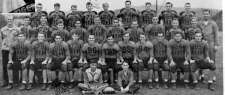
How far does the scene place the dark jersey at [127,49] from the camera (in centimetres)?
489

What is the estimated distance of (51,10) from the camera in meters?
4.88

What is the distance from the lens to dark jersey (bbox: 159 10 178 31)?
4883 millimetres

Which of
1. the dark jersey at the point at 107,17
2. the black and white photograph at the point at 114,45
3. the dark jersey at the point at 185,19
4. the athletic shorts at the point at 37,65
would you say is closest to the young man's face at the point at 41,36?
the black and white photograph at the point at 114,45

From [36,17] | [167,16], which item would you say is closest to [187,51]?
[167,16]

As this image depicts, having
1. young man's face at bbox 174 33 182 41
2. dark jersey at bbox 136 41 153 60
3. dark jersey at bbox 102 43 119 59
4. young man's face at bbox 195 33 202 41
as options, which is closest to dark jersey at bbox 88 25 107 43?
dark jersey at bbox 102 43 119 59

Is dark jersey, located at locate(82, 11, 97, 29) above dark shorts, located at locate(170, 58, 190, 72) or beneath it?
above

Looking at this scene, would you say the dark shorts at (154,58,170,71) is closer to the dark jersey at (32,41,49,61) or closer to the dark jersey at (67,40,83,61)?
the dark jersey at (67,40,83,61)

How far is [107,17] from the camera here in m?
4.88

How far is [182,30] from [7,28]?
2.38 m

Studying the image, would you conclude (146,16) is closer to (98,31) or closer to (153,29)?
(153,29)

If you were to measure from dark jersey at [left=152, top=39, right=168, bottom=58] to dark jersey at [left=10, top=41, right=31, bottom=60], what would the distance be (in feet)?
5.64

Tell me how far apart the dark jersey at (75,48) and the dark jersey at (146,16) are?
89 centimetres

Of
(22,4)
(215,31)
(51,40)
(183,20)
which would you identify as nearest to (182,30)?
(183,20)

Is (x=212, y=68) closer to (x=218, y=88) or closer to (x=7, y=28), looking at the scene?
(x=218, y=88)
